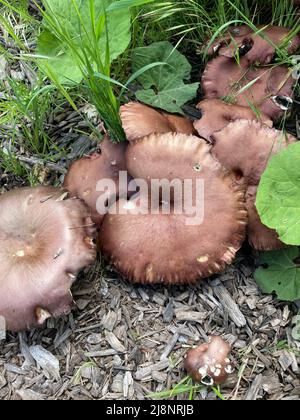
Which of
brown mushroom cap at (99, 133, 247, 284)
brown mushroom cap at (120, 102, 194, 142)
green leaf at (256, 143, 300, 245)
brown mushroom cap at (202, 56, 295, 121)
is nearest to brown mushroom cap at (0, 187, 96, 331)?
brown mushroom cap at (99, 133, 247, 284)

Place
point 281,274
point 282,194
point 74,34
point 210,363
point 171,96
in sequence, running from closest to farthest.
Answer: point 210,363, point 282,194, point 281,274, point 74,34, point 171,96

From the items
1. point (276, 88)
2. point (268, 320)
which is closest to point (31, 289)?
point (268, 320)

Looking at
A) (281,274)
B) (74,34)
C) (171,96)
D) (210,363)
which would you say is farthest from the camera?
(171,96)

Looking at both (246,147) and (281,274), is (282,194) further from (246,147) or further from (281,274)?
(281,274)

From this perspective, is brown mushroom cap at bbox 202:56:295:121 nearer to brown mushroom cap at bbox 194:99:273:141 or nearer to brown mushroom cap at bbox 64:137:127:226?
brown mushroom cap at bbox 194:99:273:141

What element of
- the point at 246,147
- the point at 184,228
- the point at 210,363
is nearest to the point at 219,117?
the point at 246,147

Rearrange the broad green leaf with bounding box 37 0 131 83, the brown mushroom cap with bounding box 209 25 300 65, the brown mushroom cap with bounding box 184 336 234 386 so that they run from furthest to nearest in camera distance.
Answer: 1. the brown mushroom cap with bounding box 209 25 300 65
2. the broad green leaf with bounding box 37 0 131 83
3. the brown mushroom cap with bounding box 184 336 234 386
